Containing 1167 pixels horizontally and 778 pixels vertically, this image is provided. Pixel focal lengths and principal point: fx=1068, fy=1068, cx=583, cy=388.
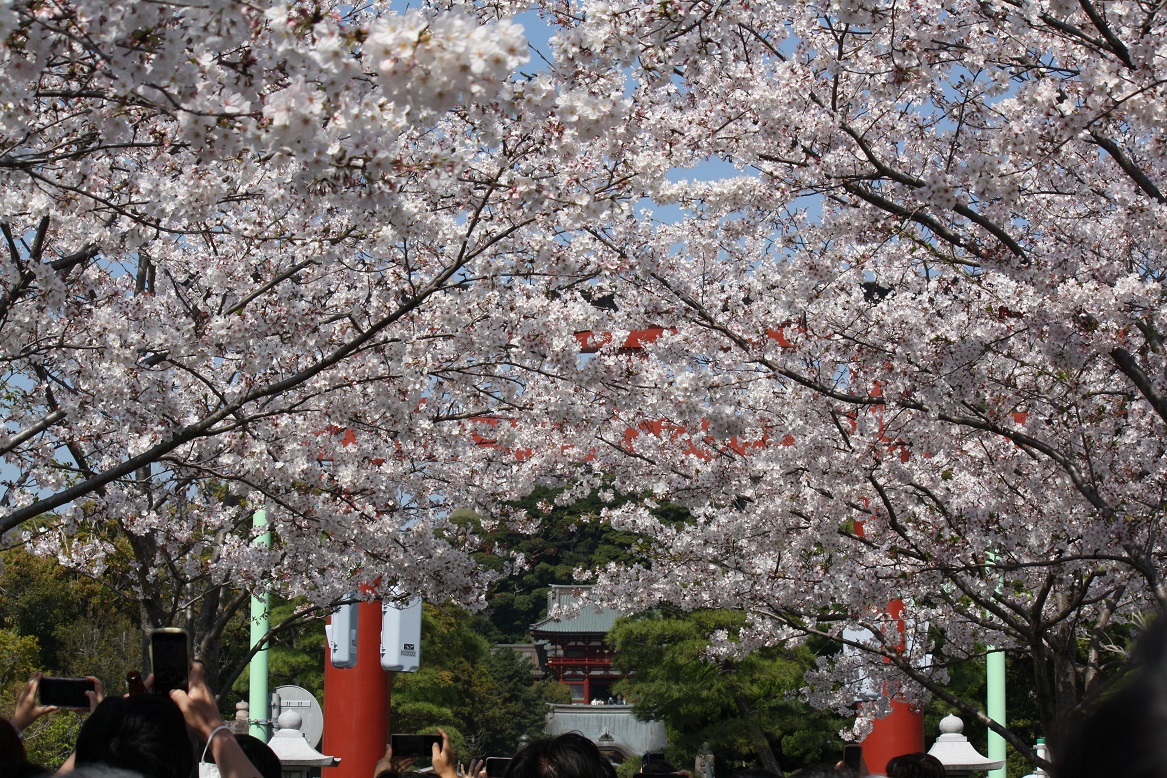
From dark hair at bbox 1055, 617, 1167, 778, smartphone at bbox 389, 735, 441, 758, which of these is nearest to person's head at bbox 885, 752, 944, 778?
smartphone at bbox 389, 735, 441, 758

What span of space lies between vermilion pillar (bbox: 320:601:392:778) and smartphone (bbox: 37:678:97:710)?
32.5 feet

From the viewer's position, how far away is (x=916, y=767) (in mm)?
3682

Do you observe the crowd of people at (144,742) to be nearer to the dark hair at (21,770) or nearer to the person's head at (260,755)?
the dark hair at (21,770)

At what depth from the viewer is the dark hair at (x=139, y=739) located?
2.24 m

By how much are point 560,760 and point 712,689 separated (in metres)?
17.1

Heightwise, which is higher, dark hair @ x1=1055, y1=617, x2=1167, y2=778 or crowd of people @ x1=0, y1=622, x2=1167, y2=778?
dark hair @ x1=1055, y1=617, x2=1167, y2=778

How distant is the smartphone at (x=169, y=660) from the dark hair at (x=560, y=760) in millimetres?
846

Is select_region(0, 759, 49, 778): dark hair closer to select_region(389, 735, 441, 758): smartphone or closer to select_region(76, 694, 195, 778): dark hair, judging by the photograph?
select_region(76, 694, 195, 778): dark hair

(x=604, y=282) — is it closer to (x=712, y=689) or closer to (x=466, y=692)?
(x=712, y=689)

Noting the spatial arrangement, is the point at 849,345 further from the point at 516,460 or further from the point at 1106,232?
the point at 516,460

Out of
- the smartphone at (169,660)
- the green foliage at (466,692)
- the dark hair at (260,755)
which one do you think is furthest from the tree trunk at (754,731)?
the smartphone at (169,660)

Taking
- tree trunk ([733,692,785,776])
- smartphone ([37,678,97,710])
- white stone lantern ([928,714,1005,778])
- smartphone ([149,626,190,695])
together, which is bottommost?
tree trunk ([733,692,785,776])

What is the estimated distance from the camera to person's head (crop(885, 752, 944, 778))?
12.0 feet

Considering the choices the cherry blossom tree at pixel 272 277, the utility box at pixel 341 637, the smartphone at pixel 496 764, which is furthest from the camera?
the utility box at pixel 341 637
